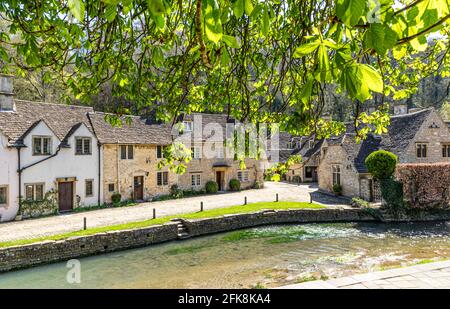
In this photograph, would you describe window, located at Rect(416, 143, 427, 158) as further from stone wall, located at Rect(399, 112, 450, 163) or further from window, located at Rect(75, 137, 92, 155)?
window, located at Rect(75, 137, 92, 155)

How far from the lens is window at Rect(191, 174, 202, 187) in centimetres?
3222

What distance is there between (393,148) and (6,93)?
104 ft

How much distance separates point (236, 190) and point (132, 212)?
14.0 m

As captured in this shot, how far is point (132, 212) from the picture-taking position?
22.3 meters

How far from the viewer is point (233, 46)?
1966 mm

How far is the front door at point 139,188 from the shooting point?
27812mm

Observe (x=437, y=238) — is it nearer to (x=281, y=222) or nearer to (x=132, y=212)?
(x=281, y=222)

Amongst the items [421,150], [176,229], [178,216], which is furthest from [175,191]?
[421,150]

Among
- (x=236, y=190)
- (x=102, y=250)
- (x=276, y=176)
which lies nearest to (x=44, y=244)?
(x=102, y=250)

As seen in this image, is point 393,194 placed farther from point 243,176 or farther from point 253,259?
point 243,176

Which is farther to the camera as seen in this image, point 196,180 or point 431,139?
point 196,180

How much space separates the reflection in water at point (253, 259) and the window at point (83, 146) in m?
11.4

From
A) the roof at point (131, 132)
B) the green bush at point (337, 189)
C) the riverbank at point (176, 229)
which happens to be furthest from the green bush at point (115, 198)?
the green bush at point (337, 189)

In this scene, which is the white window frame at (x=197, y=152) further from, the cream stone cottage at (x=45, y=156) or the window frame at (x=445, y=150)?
the window frame at (x=445, y=150)
